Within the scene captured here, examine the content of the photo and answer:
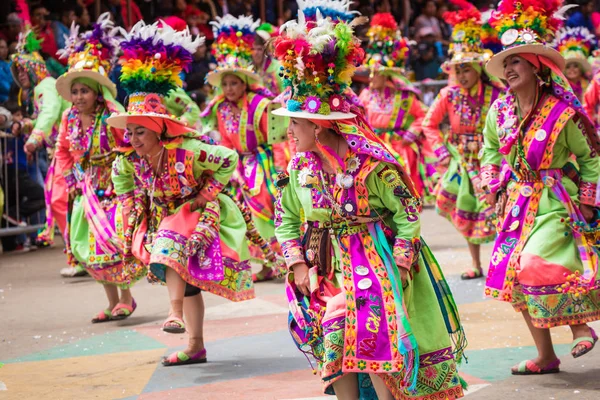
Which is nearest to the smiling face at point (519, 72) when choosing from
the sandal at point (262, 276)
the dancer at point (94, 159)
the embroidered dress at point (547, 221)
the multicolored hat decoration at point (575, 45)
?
the embroidered dress at point (547, 221)

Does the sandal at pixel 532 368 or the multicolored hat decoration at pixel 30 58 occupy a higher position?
the multicolored hat decoration at pixel 30 58

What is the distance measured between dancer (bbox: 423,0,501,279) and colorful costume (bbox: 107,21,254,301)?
3.17 metres

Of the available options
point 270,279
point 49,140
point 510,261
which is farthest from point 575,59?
point 510,261

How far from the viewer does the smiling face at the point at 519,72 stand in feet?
19.3

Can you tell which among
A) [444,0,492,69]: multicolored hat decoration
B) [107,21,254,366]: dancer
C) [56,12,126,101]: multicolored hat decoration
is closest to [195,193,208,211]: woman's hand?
[107,21,254,366]: dancer

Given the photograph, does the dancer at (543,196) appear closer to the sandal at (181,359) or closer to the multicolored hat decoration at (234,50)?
the sandal at (181,359)

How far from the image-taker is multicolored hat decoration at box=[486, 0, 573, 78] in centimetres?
584

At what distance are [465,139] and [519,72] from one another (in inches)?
139

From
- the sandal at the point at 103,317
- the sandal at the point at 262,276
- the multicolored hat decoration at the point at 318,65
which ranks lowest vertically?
the sandal at the point at 262,276

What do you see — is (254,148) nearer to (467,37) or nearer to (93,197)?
(93,197)

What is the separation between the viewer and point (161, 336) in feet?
24.4

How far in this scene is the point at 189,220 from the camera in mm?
6391

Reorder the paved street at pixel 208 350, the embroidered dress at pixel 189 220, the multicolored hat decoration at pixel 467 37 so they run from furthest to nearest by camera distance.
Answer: the multicolored hat decoration at pixel 467 37 → the embroidered dress at pixel 189 220 → the paved street at pixel 208 350

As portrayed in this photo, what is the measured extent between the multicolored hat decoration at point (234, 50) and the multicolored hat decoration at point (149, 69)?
295 centimetres
